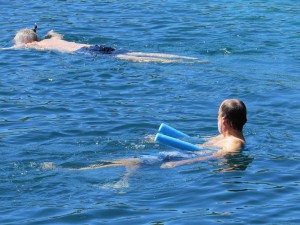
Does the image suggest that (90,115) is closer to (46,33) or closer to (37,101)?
(37,101)

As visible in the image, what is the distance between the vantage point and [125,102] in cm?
1194

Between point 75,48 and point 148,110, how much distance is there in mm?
3862

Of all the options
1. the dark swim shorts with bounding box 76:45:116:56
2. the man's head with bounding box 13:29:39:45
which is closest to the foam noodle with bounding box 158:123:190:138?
the dark swim shorts with bounding box 76:45:116:56

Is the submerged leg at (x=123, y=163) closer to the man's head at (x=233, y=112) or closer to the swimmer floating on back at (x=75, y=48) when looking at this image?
the man's head at (x=233, y=112)

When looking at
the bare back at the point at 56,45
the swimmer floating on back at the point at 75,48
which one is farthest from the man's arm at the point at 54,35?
the bare back at the point at 56,45

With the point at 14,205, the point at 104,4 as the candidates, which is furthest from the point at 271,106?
the point at 104,4

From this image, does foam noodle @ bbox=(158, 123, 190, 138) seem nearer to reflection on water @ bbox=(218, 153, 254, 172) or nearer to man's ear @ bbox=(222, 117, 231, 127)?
man's ear @ bbox=(222, 117, 231, 127)

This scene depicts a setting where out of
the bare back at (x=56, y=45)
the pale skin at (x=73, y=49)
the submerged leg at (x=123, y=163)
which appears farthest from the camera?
the bare back at (x=56, y=45)

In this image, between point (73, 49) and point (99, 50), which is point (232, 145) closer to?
point (99, 50)

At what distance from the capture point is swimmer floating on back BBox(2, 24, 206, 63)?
1417cm

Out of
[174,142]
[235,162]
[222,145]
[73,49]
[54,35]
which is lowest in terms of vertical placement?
[235,162]

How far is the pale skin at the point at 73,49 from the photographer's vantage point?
46.4 ft

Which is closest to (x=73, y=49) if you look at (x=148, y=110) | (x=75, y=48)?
(x=75, y=48)

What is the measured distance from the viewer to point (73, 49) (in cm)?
1494
